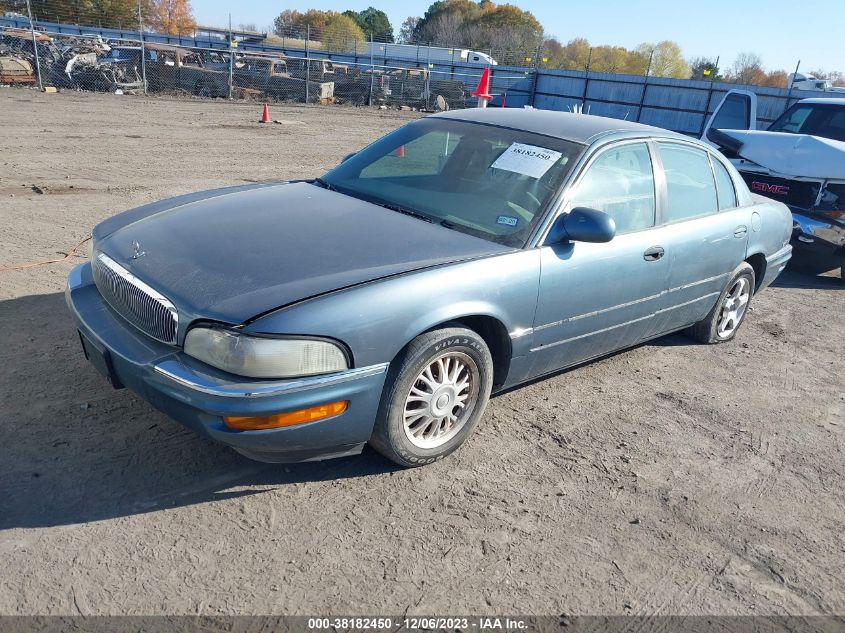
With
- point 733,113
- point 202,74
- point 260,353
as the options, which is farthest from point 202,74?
point 260,353

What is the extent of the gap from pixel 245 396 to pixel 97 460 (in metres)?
1.06

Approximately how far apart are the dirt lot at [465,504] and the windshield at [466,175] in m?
1.18

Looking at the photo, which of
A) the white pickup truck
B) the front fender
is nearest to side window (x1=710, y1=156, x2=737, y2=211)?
the front fender

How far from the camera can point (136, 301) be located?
320 cm

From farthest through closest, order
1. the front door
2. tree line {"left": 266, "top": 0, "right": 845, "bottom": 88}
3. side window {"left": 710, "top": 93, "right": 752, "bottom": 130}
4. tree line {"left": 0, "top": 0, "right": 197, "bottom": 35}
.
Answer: tree line {"left": 266, "top": 0, "right": 845, "bottom": 88}, tree line {"left": 0, "top": 0, "right": 197, "bottom": 35}, side window {"left": 710, "top": 93, "right": 752, "bottom": 130}, the front door

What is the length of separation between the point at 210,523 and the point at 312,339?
0.92m

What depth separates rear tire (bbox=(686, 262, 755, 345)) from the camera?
17.6 ft

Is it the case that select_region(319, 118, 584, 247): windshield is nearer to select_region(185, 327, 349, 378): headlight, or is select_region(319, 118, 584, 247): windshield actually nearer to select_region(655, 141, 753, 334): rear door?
select_region(655, 141, 753, 334): rear door

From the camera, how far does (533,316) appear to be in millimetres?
3717

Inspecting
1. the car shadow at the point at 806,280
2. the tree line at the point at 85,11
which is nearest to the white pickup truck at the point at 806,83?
the car shadow at the point at 806,280

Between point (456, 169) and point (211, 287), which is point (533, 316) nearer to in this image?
point (456, 169)

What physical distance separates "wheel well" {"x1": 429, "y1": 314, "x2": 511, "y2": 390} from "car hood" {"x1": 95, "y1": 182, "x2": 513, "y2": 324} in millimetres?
333

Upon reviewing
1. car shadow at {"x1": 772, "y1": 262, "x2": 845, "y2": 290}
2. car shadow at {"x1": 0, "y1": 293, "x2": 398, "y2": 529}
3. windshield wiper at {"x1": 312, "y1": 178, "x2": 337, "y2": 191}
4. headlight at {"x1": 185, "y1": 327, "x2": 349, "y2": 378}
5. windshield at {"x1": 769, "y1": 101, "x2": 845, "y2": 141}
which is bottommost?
car shadow at {"x1": 772, "y1": 262, "x2": 845, "y2": 290}

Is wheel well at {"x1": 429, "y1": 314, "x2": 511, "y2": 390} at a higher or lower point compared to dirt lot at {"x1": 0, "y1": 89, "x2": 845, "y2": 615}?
higher
